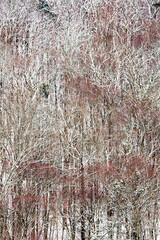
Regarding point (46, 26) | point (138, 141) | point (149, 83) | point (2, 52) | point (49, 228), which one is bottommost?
point (49, 228)

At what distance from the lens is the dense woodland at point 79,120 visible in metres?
19.6

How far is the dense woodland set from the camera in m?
19.6

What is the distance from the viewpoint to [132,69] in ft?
83.4

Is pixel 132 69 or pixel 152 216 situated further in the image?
pixel 132 69

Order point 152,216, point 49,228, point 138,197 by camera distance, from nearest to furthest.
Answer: point 138,197 → point 152,216 → point 49,228

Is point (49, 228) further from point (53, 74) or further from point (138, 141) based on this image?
point (53, 74)

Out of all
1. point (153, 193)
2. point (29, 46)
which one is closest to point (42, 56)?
point (29, 46)

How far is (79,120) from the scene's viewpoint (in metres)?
24.0

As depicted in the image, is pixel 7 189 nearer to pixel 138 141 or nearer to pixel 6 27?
pixel 138 141

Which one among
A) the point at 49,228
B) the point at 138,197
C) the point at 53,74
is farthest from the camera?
the point at 53,74

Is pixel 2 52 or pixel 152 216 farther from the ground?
pixel 2 52

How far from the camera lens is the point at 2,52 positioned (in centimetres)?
2650

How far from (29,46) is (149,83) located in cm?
1006

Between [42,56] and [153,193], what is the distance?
14.3 m
